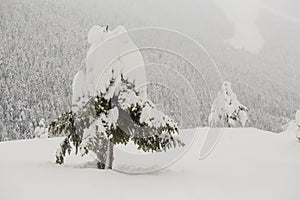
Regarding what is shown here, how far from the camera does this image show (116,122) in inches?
440

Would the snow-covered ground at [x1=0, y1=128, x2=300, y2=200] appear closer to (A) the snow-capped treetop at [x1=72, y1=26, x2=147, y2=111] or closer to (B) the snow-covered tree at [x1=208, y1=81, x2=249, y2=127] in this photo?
(A) the snow-capped treetop at [x1=72, y1=26, x2=147, y2=111]

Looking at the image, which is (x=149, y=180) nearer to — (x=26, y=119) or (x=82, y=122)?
(x=82, y=122)

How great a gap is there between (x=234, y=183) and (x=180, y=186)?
1.71 meters

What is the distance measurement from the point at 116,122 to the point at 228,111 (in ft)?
92.8

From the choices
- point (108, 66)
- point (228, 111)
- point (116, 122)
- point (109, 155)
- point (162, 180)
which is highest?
point (108, 66)

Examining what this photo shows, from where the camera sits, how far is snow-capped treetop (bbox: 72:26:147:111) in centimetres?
1142

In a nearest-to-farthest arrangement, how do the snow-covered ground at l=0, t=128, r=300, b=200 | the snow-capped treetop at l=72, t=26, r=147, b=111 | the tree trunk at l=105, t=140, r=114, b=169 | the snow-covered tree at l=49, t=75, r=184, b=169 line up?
the snow-covered ground at l=0, t=128, r=300, b=200 < the snow-covered tree at l=49, t=75, r=184, b=169 < the snow-capped treetop at l=72, t=26, r=147, b=111 < the tree trunk at l=105, t=140, r=114, b=169

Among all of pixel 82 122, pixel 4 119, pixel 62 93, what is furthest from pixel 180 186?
pixel 62 93

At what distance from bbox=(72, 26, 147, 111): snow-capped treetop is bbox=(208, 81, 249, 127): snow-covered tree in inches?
1044

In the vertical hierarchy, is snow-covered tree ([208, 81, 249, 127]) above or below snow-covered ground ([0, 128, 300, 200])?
above

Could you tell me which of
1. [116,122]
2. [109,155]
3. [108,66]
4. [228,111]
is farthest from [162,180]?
[228,111]

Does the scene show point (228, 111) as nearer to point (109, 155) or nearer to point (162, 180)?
point (109, 155)

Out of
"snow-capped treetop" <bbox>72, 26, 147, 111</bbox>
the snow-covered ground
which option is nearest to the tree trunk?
the snow-covered ground

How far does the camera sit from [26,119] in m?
138
